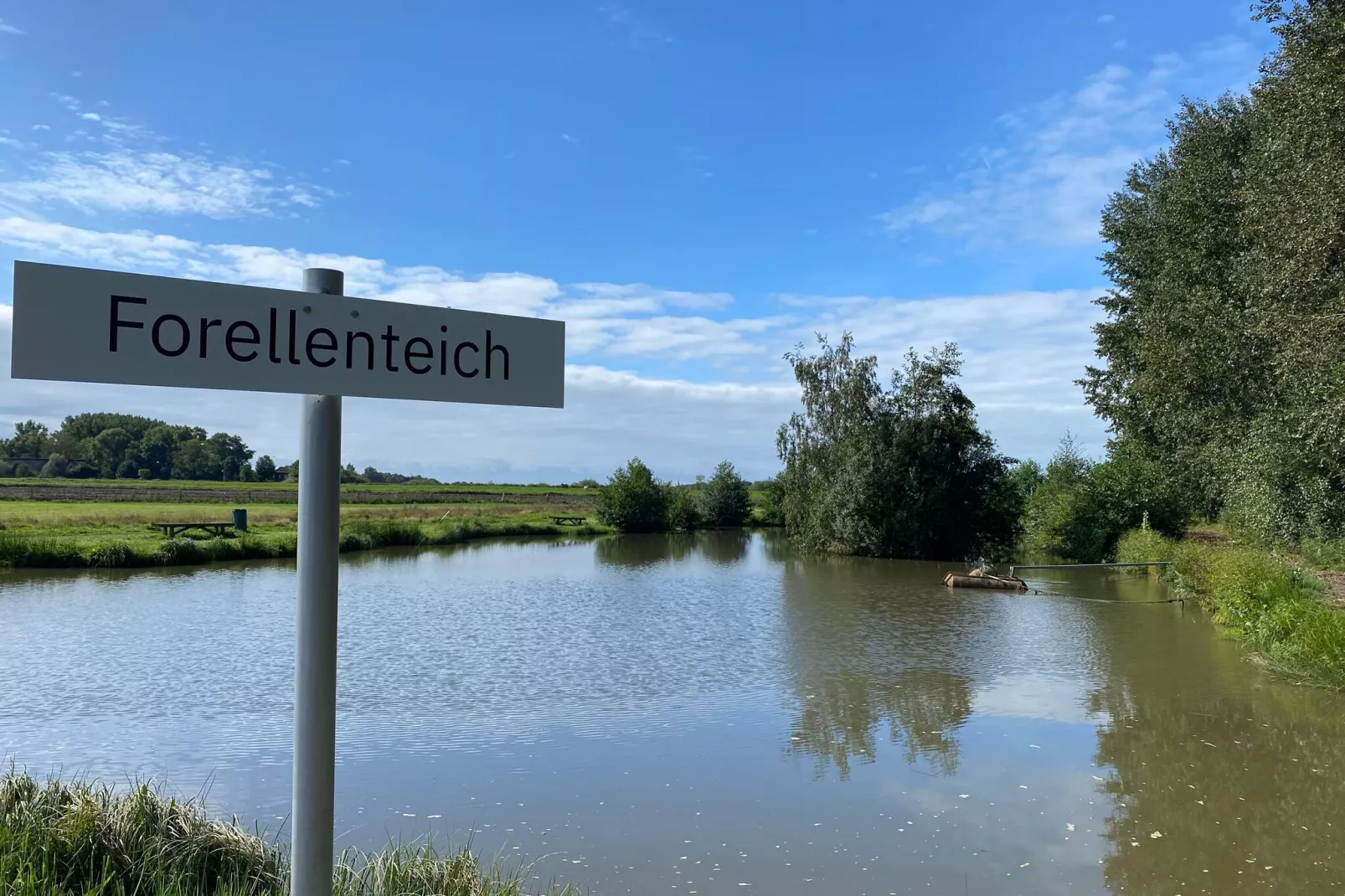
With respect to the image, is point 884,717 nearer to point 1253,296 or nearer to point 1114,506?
point 1253,296

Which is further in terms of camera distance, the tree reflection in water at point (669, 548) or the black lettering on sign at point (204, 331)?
the tree reflection in water at point (669, 548)

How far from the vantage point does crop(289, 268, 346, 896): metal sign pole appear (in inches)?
73.7

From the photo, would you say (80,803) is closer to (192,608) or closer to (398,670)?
(398,670)

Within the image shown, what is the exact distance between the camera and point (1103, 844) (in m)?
5.98

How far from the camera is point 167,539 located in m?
25.9

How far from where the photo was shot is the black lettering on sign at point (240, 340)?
1.86 meters

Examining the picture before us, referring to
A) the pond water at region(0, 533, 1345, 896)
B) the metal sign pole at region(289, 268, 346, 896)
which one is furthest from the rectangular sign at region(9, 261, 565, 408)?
the pond water at region(0, 533, 1345, 896)

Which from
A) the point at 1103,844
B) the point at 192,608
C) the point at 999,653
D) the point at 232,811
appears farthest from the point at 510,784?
the point at 192,608

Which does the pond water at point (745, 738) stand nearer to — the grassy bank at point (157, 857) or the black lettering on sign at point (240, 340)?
the grassy bank at point (157, 857)

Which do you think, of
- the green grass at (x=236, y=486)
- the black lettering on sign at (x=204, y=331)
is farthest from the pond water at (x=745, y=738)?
the green grass at (x=236, y=486)

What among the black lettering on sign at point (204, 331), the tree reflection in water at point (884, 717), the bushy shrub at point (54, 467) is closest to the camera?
the black lettering on sign at point (204, 331)

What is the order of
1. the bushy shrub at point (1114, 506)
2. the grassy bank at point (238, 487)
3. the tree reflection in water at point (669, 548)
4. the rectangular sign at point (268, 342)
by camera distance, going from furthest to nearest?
1. the grassy bank at point (238, 487)
2. the tree reflection in water at point (669, 548)
3. the bushy shrub at point (1114, 506)
4. the rectangular sign at point (268, 342)

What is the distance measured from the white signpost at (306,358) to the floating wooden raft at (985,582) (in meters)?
21.9

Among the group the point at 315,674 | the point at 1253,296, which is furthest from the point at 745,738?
the point at 1253,296
